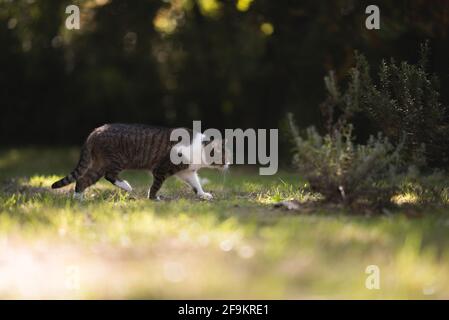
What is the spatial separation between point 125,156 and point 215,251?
3447mm

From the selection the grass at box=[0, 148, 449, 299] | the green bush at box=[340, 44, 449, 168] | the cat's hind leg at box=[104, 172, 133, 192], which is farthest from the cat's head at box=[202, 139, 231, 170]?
the green bush at box=[340, 44, 449, 168]

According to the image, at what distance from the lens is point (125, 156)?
7836 millimetres

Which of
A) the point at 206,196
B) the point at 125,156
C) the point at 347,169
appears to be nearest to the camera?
the point at 347,169

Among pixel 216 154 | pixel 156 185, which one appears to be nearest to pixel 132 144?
pixel 156 185

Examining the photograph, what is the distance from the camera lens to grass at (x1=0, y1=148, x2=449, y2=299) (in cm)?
407

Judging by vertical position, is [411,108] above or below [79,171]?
above

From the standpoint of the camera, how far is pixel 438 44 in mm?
11195

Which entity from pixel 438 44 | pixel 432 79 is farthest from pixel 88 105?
pixel 432 79

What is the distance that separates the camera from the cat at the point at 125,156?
7754 mm

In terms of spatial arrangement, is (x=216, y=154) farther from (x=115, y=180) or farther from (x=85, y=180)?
(x=85, y=180)

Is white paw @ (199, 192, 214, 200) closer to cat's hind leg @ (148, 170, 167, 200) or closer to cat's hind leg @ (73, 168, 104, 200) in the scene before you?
cat's hind leg @ (148, 170, 167, 200)

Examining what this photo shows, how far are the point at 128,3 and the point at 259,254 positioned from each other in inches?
470

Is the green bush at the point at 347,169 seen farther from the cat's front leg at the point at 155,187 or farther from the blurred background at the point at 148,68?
the blurred background at the point at 148,68
